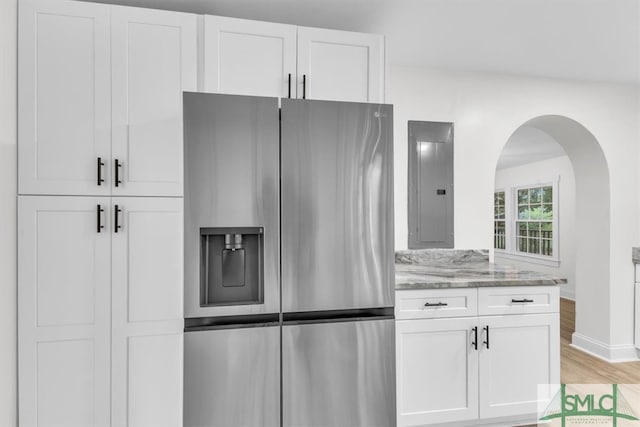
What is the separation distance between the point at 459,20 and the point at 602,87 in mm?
1883

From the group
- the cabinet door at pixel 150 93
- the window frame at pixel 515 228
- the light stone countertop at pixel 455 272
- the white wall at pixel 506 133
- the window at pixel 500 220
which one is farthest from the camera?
the window at pixel 500 220

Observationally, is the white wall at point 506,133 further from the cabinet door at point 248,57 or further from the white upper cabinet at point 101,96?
the white upper cabinet at point 101,96

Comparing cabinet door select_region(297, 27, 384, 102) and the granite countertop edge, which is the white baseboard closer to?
the granite countertop edge

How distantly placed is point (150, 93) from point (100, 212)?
601 millimetres

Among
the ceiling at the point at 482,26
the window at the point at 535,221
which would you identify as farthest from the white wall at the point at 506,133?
the window at the point at 535,221

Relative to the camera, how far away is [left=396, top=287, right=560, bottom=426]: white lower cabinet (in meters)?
2.13

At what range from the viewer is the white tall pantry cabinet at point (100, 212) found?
1.75 m

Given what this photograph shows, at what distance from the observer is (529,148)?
226 inches

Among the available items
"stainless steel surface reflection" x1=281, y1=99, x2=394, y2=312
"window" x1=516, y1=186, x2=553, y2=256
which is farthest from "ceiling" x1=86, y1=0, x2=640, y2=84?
"window" x1=516, y1=186, x2=553, y2=256

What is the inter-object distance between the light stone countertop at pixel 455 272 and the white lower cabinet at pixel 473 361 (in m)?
0.05

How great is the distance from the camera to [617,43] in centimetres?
262

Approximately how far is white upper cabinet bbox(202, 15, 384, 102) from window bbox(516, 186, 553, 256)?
18.7 ft

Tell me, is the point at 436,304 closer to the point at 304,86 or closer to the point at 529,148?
Answer: the point at 304,86

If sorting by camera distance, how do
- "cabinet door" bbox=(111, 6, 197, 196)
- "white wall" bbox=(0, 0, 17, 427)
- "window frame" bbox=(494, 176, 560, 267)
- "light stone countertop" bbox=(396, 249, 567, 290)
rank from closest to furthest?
"white wall" bbox=(0, 0, 17, 427)
"cabinet door" bbox=(111, 6, 197, 196)
"light stone countertop" bbox=(396, 249, 567, 290)
"window frame" bbox=(494, 176, 560, 267)
